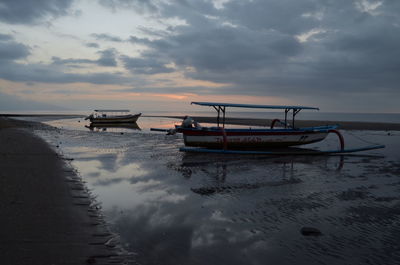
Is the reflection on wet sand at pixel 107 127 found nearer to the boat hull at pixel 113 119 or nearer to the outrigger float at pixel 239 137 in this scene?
the boat hull at pixel 113 119

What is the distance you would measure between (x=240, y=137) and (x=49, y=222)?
1609cm

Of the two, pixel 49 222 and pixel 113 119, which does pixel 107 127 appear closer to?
pixel 113 119

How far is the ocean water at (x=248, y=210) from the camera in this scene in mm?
5449

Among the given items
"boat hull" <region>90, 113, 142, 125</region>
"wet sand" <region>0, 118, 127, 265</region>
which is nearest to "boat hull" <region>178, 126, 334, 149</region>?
"wet sand" <region>0, 118, 127, 265</region>

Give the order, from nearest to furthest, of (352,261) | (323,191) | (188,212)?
(352,261) < (188,212) < (323,191)

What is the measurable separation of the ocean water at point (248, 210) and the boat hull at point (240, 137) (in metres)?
5.71

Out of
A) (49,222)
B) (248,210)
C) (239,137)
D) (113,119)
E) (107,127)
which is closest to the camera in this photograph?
(49,222)

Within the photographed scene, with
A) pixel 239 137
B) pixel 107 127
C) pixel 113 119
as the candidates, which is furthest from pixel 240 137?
pixel 113 119

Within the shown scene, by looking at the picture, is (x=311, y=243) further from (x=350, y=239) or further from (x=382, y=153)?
(x=382, y=153)

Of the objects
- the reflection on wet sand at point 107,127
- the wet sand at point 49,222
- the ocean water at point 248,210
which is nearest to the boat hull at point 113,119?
the reflection on wet sand at point 107,127

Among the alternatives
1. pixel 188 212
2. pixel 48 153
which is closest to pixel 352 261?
pixel 188 212

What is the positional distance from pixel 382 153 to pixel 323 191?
12.7 metres

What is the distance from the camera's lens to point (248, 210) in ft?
26.0

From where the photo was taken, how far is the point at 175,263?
4898mm
